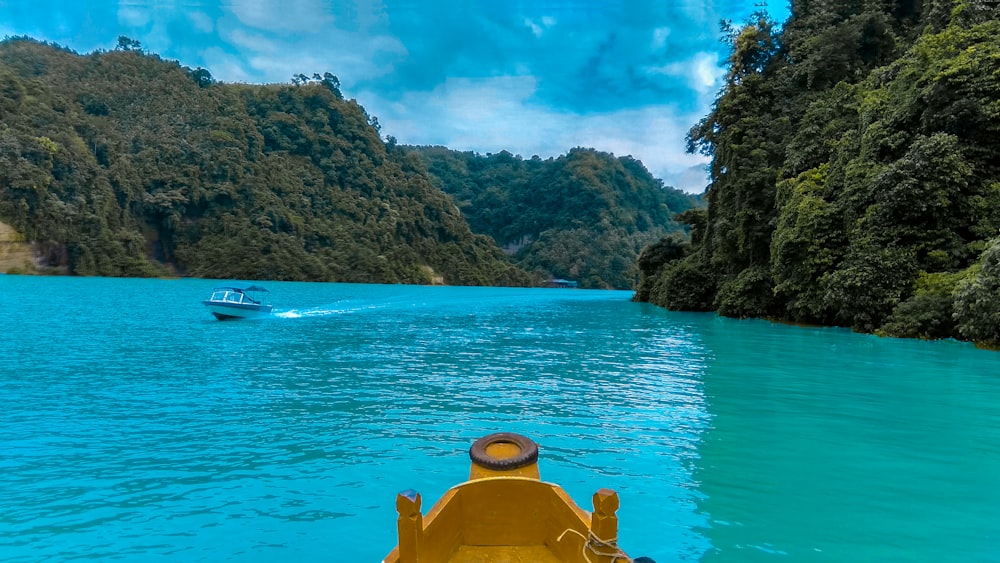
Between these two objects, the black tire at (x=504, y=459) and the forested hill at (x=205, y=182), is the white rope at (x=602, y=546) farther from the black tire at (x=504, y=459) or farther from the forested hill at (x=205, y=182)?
the forested hill at (x=205, y=182)

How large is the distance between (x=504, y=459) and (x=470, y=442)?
3358 millimetres

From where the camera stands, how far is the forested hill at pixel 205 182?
7806 centimetres

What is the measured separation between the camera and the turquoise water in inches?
213

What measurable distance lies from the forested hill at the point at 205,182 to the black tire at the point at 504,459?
87.6m

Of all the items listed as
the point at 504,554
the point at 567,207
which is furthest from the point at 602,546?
the point at 567,207

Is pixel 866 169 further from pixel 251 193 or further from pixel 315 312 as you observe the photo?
pixel 251 193

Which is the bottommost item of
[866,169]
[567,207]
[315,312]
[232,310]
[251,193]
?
[315,312]

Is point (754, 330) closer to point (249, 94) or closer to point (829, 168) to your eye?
point (829, 168)

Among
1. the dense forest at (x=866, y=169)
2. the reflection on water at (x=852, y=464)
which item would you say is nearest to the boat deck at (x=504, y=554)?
the reflection on water at (x=852, y=464)

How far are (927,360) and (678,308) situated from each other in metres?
25.7

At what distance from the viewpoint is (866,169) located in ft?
76.8

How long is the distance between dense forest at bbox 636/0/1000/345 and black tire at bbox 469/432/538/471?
58.0ft

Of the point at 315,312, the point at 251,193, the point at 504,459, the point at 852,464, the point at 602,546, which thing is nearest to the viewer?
the point at 602,546

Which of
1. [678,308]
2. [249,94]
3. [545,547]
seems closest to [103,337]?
[545,547]
